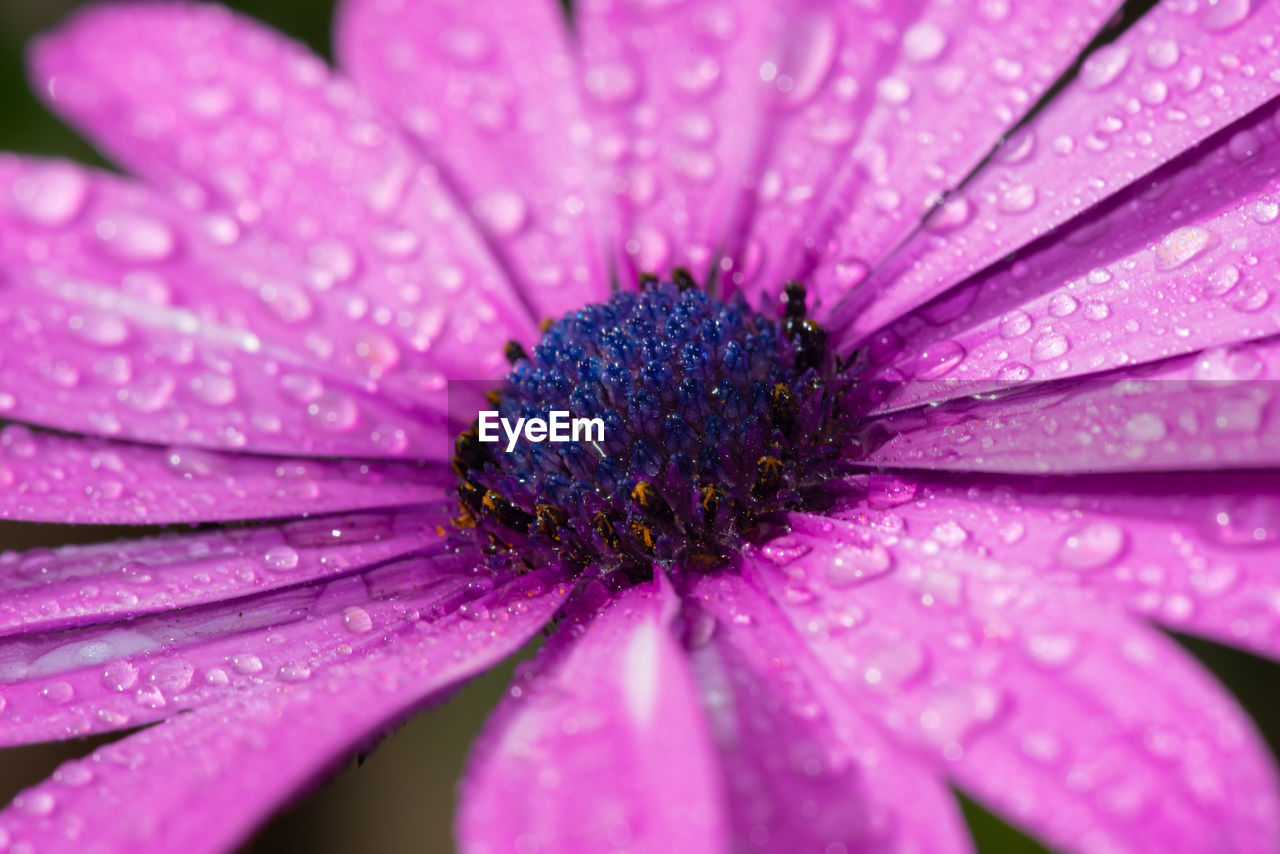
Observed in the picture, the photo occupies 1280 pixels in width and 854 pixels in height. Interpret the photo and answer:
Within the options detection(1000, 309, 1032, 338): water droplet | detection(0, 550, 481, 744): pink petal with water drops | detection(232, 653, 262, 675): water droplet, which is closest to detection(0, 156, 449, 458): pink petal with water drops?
detection(0, 550, 481, 744): pink petal with water drops

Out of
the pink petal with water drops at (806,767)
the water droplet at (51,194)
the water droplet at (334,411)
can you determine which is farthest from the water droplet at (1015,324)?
the water droplet at (51,194)

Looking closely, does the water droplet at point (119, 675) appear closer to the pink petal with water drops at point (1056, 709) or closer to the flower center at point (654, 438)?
the flower center at point (654, 438)

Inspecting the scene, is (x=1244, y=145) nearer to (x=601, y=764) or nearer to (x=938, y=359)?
(x=938, y=359)

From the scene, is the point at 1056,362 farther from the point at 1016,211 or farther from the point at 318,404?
the point at 318,404

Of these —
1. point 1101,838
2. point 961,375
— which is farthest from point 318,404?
point 1101,838

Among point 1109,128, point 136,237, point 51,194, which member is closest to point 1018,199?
point 1109,128

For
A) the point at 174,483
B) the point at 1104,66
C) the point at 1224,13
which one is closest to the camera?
the point at 1224,13
